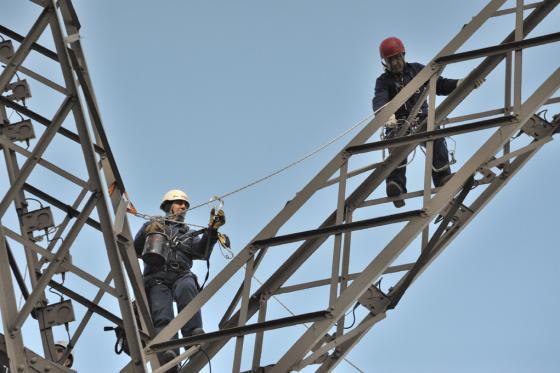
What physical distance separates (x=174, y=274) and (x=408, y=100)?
11.2 feet

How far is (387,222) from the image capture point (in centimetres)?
1120

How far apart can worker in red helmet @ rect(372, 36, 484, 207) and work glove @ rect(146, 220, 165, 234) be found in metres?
2.80

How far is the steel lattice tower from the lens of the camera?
11180 millimetres

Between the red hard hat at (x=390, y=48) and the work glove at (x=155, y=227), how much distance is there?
3396 millimetres

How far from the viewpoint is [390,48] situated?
14023 millimetres

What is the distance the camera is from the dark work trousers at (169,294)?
1290cm

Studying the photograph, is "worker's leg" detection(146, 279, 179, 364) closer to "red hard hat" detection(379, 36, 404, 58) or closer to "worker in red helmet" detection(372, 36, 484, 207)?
"worker in red helmet" detection(372, 36, 484, 207)

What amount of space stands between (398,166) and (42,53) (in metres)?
4.08

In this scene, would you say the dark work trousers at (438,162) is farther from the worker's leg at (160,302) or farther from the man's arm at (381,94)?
the worker's leg at (160,302)

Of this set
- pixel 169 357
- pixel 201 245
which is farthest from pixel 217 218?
pixel 169 357

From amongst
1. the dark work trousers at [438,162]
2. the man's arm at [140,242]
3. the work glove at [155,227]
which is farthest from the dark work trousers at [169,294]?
the dark work trousers at [438,162]

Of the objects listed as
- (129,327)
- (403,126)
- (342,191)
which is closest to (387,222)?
(342,191)

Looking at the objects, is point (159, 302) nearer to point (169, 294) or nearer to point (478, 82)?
point (169, 294)

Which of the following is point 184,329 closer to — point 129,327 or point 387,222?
point 129,327
